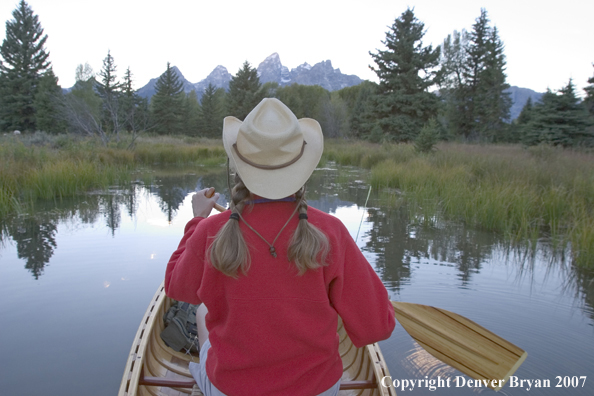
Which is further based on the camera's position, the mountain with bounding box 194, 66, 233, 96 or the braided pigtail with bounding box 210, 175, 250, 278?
the mountain with bounding box 194, 66, 233, 96

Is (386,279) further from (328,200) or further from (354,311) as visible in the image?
(328,200)

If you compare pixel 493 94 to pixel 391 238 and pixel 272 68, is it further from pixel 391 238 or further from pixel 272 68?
pixel 272 68

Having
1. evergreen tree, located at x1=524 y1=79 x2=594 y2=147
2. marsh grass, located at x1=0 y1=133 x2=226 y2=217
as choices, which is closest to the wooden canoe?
marsh grass, located at x1=0 y1=133 x2=226 y2=217

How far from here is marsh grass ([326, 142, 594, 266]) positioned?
17.5ft

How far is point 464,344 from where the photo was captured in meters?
2.16

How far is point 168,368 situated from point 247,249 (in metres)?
1.66

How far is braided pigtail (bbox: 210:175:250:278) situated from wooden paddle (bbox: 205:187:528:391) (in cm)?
99

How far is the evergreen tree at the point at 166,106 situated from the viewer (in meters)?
38.6

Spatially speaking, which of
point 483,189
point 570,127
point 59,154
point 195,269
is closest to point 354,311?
point 195,269

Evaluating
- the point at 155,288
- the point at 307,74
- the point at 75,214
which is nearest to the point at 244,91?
the point at 75,214

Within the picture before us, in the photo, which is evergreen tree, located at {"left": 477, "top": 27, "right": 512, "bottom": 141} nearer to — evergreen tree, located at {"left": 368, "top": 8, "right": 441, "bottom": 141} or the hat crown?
evergreen tree, located at {"left": 368, "top": 8, "right": 441, "bottom": 141}

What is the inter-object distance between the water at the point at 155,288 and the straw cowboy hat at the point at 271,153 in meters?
1.92

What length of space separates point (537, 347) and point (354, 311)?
2.53 meters

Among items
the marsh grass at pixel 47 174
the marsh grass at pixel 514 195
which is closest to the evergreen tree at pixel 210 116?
the marsh grass at pixel 47 174
